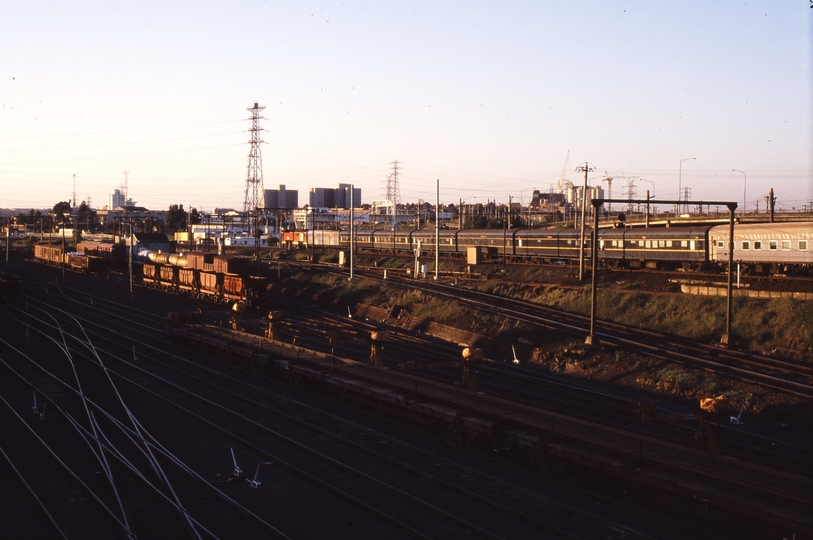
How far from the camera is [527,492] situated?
12672mm

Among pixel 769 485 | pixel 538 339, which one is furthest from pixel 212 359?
pixel 769 485

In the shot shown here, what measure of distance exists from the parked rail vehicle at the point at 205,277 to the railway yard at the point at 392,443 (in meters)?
14.4

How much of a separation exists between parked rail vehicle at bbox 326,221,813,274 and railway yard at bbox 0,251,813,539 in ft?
38.7

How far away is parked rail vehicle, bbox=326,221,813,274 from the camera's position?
37125mm

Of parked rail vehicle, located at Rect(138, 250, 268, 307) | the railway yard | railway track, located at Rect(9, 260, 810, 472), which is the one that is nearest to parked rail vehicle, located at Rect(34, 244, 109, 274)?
parked rail vehicle, located at Rect(138, 250, 268, 307)

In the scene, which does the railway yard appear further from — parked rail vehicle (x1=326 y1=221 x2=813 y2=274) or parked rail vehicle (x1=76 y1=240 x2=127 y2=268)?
parked rail vehicle (x1=76 y1=240 x2=127 y2=268)

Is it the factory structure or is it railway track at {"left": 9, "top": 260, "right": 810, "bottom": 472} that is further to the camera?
the factory structure

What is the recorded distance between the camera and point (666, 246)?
142ft

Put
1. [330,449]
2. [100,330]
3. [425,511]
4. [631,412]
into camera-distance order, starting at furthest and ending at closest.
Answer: [100,330] < [631,412] < [330,449] < [425,511]

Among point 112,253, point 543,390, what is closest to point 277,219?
point 112,253

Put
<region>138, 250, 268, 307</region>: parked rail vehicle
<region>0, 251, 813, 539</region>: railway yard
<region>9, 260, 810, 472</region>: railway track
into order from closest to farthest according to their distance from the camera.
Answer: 1. <region>0, 251, 813, 539</region>: railway yard
2. <region>9, 260, 810, 472</region>: railway track
3. <region>138, 250, 268, 307</region>: parked rail vehicle

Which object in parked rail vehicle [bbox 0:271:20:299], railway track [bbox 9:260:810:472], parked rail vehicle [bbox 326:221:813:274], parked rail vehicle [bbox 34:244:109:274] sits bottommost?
railway track [bbox 9:260:810:472]

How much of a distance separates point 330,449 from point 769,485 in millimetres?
8528

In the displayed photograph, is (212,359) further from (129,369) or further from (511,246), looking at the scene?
(511,246)
